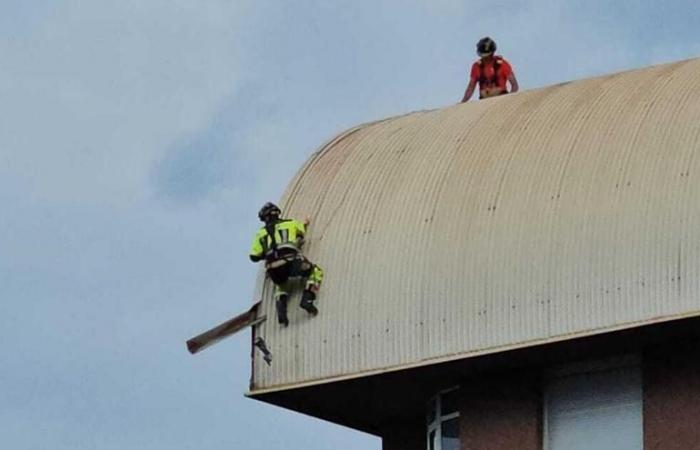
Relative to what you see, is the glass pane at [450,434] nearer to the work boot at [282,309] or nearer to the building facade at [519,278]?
the building facade at [519,278]

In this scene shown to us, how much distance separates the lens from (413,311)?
70.5 metres

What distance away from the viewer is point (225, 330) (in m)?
72.8

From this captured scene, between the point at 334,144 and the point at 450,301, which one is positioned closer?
the point at 450,301

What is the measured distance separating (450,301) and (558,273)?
7.29 feet

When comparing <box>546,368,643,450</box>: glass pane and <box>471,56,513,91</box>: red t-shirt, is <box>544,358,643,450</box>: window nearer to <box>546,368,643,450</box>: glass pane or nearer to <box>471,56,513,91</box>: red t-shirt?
<box>546,368,643,450</box>: glass pane

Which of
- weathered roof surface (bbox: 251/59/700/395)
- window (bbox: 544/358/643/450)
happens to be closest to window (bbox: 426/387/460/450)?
weathered roof surface (bbox: 251/59/700/395)

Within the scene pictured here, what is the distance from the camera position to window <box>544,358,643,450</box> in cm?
6925

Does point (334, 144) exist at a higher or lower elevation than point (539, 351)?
higher

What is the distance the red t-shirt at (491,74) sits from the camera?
3031 inches

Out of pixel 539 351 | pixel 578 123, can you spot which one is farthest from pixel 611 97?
pixel 539 351

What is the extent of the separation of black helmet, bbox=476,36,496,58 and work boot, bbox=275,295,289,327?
26.6 feet

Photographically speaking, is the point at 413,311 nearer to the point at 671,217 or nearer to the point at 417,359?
the point at 417,359

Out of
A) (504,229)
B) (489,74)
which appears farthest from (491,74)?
(504,229)

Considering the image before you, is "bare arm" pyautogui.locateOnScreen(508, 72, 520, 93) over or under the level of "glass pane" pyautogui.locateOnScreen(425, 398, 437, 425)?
over
